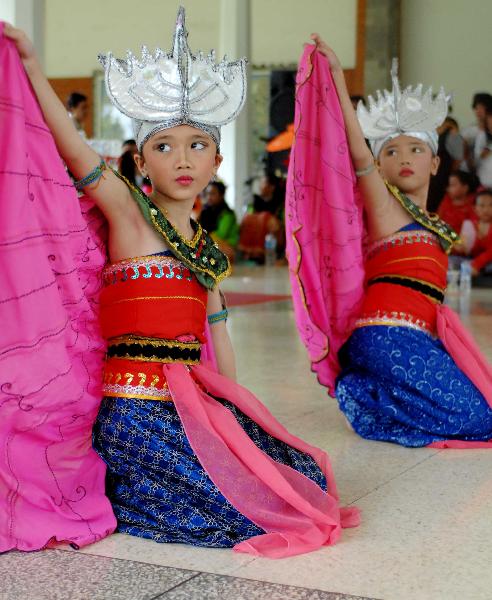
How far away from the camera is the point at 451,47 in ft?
42.9

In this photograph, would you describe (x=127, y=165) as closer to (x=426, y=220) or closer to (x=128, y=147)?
(x=128, y=147)

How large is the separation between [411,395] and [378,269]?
42 centimetres

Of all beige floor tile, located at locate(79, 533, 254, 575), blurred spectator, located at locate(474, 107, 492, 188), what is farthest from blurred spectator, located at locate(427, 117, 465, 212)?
beige floor tile, located at locate(79, 533, 254, 575)

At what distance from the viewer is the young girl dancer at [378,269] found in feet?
9.36

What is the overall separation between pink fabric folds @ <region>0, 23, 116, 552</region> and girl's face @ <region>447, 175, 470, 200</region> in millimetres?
6976

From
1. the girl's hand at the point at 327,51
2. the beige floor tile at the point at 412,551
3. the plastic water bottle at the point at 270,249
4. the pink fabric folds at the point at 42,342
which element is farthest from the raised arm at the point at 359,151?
the plastic water bottle at the point at 270,249

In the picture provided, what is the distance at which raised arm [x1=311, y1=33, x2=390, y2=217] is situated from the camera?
2768 mm

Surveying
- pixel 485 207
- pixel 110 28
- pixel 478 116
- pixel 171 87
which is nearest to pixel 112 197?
pixel 171 87

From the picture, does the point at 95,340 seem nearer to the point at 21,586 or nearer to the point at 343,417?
the point at 21,586

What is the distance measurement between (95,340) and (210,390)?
269 mm

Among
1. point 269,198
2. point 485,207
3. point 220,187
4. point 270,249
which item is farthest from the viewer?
point 269,198

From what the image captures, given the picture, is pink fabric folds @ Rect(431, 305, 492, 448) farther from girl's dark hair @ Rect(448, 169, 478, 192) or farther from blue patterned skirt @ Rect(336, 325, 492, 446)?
girl's dark hair @ Rect(448, 169, 478, 192)

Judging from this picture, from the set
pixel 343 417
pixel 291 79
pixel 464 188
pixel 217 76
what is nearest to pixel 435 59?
pixel 291 79

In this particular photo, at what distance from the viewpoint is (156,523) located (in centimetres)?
201
